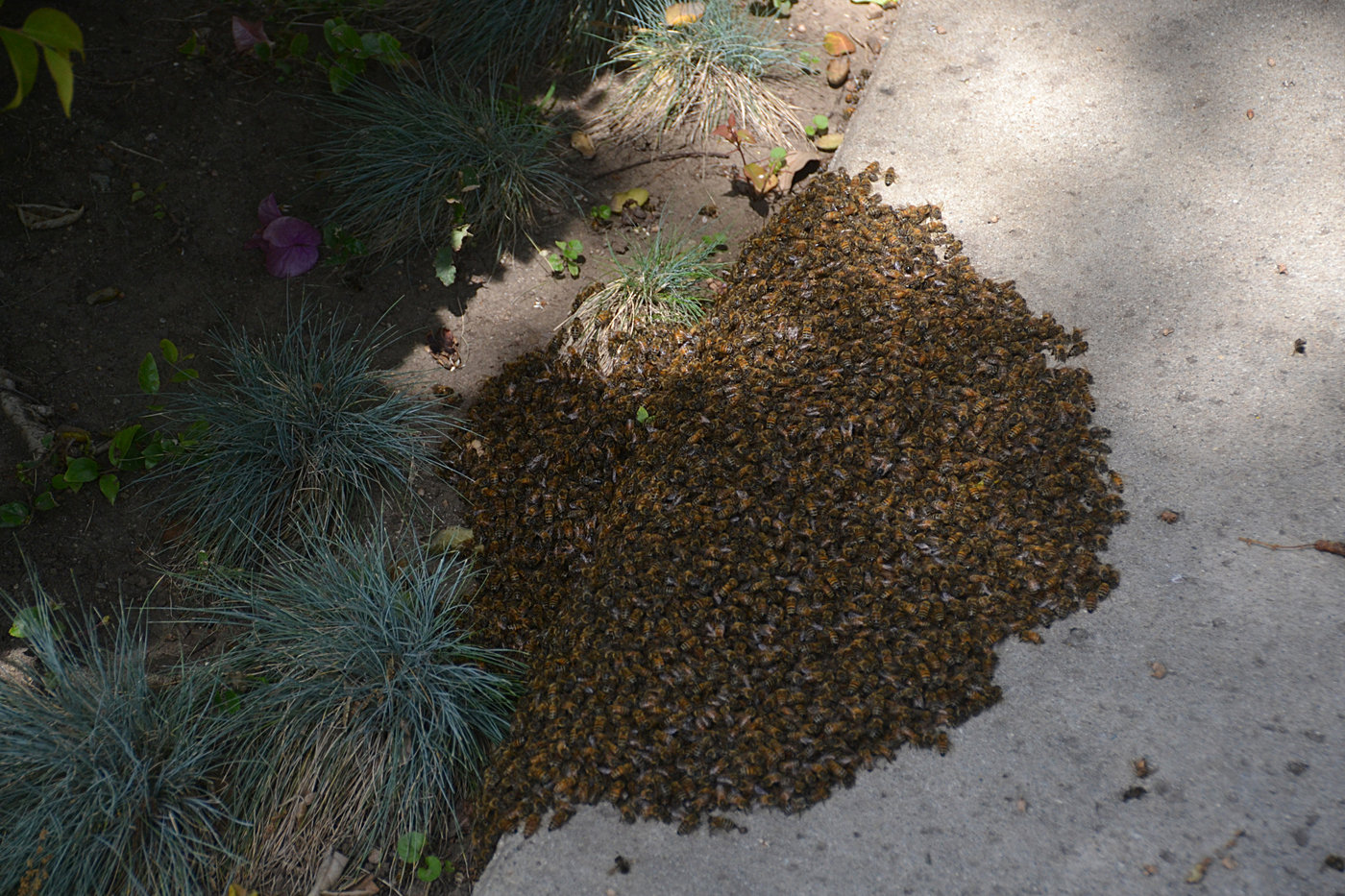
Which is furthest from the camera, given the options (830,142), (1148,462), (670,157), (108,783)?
(670,157)

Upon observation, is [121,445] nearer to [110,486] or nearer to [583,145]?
[110,486]

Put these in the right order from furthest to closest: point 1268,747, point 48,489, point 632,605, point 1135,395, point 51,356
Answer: point 51,356
point 48,489
point 1135,395
point 632,605
point 1268,747

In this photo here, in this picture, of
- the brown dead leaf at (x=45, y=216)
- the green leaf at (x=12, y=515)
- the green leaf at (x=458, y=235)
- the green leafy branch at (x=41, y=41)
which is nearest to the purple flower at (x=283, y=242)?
the green leaf at (x=458, y=235)

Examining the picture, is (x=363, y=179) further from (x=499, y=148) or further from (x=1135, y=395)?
(x=1135, y=395)

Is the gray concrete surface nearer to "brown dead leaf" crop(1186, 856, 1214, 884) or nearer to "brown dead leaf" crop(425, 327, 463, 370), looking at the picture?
"brown dead leaf" crop(1186, 856, 1214, 884)

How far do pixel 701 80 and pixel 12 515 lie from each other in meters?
3.61

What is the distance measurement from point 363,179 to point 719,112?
1.81 meters

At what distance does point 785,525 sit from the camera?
9.02 ft

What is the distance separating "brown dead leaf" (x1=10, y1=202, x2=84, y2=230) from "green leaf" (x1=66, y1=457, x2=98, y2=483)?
1.24 meters

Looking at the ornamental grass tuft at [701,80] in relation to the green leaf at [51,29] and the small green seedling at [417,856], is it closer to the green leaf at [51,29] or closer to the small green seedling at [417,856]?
the green leaf at [51,29]

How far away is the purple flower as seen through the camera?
12.7 ft

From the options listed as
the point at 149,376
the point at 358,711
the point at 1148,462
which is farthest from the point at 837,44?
the point at 358,711

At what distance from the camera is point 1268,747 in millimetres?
2277

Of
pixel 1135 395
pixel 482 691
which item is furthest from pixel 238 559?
pixel 1135 395
